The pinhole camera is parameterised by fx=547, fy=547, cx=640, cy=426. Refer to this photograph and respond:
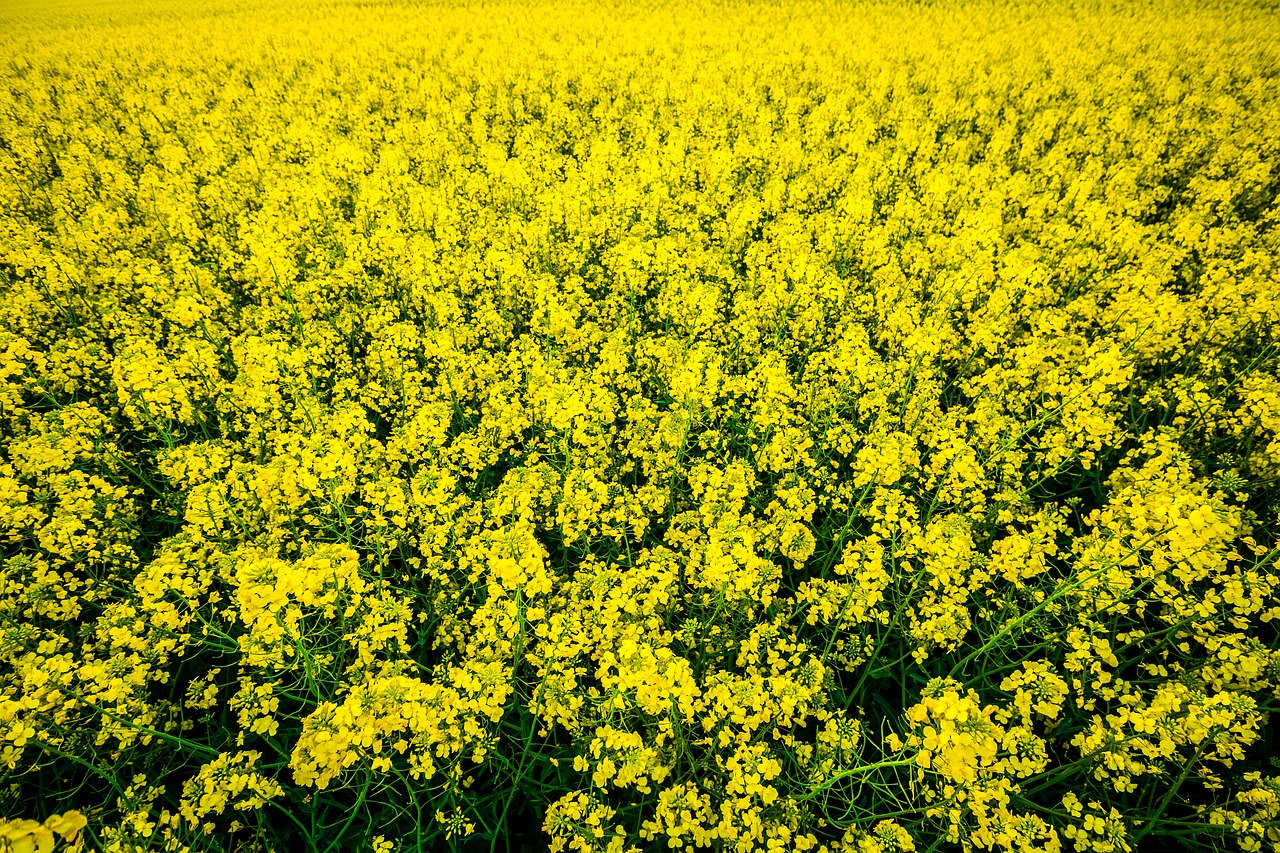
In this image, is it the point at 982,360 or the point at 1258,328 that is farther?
the point at 982,360

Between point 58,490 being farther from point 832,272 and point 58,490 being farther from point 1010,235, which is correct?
point 1010,235

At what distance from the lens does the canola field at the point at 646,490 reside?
10.8ft

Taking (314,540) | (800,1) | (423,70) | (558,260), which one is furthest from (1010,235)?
(800,1)

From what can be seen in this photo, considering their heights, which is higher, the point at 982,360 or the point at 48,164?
the point at 48,164

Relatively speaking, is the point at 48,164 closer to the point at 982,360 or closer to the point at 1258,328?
the point at 982,360

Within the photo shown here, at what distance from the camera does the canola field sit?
329cm

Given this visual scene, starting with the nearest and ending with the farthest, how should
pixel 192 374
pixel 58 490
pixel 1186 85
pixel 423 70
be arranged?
1. pixel 58 490
2. pixel 192 374
3. pixel 1186 85
4. pixel 423 70

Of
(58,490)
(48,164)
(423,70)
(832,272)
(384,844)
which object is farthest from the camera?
(423,70)

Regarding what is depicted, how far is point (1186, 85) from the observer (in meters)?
13.3

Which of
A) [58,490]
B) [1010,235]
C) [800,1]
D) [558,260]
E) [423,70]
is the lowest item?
[58,490]

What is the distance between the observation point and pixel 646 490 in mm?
5012

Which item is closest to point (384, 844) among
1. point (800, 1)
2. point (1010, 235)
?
point (1010, 235)

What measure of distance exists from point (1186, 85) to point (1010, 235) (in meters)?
10.5

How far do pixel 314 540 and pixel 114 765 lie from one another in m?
1.82
